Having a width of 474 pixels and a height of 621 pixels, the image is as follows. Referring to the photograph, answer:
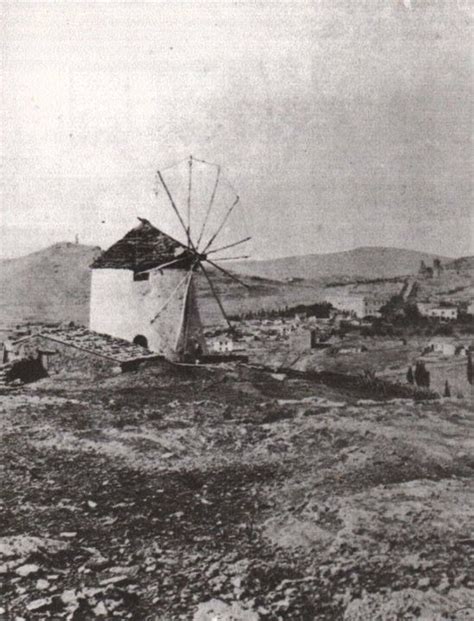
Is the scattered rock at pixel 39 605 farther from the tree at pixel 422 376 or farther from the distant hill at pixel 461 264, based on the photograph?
the distant hill at pixel 461 264

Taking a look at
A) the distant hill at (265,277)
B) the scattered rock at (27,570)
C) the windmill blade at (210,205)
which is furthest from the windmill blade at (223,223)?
the scattered rock at (27,570)

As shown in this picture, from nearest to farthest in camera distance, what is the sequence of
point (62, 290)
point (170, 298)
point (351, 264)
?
point (351, 264) < point (170, 298) < point (62, 290)

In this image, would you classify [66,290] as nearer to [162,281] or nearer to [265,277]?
[162,281]

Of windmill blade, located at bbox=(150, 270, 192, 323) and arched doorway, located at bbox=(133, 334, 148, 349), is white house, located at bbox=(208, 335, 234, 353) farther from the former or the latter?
arched doorway, located at bbox=(133, 334, 148, 349)

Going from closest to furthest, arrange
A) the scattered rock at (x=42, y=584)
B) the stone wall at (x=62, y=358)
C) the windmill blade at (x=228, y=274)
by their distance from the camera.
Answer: the scattered rock at (x=42, y=584) → the stone wall at (x=62, y=358) → the windmill blade at (x=228, y=274)

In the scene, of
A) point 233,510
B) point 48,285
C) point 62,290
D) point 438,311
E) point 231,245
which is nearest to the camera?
point 233,510

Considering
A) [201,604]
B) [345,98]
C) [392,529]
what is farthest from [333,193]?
[201,604]

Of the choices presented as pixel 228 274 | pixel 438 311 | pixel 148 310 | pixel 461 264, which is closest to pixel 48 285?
pixel 148 310

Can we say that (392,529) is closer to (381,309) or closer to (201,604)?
(201,604)
